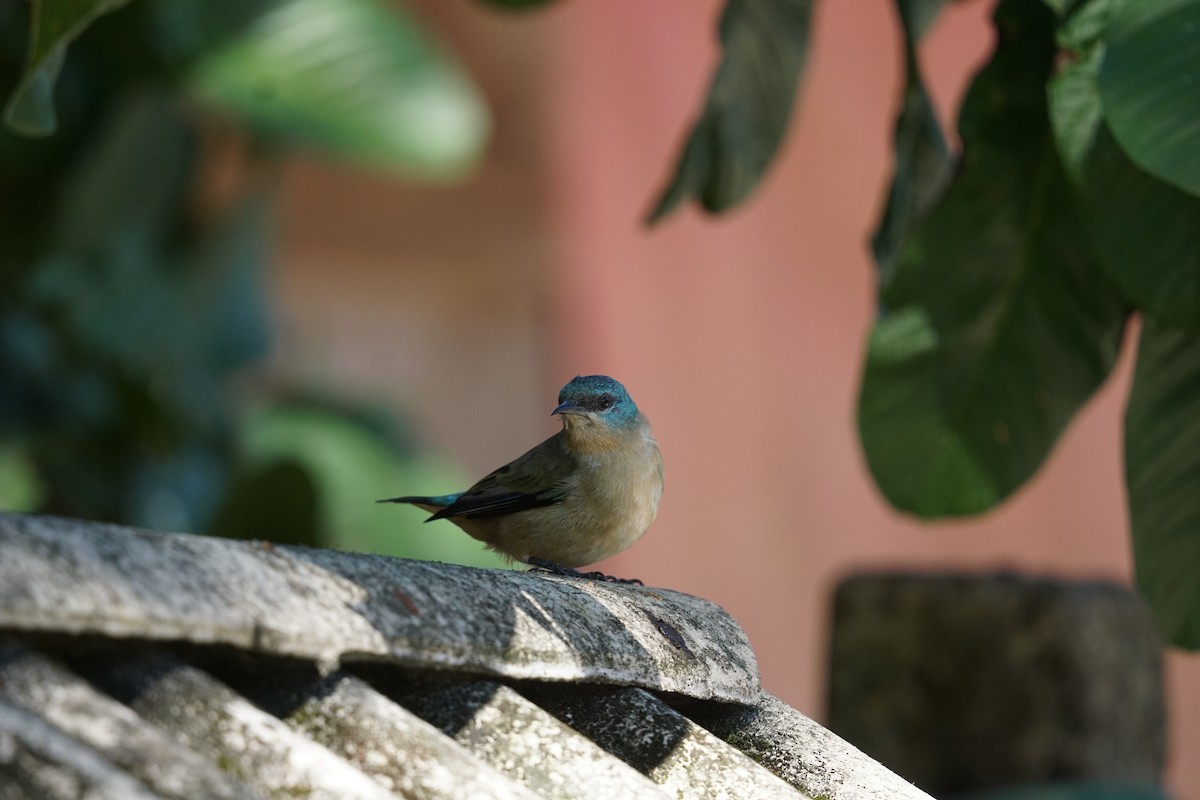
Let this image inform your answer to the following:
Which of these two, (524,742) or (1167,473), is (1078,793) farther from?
(524,742)

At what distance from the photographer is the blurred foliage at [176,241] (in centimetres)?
803

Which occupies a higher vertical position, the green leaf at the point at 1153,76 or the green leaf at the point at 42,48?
the green leaf at the point at 42,48

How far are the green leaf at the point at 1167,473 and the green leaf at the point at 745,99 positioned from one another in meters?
1.39

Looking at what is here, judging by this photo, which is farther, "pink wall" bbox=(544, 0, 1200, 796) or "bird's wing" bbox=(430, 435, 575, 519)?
"pink wall" bbox=(544, 0, 1200, 796)

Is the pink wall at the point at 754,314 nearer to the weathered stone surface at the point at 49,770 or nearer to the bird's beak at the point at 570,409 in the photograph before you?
the bird's beak at the point at 570,409

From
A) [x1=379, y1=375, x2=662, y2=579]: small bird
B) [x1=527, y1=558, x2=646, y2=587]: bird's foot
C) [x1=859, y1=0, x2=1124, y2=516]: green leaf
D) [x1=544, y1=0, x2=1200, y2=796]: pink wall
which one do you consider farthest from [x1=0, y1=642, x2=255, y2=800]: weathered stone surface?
[x1=544, y1=0, x2=1200, y2=796]: pink wall

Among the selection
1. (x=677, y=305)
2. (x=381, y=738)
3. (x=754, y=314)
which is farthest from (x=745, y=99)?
(x=754, y=314)

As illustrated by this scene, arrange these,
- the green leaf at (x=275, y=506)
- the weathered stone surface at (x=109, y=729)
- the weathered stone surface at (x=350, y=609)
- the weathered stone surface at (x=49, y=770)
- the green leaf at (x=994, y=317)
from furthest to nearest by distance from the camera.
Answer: the green leaf at (x=275, y=506) → the green leaf at (x=994, y=317) → the weathered stone surface at (x=350, y=609) → the weathered stone surface at (x=109, y=729) → the weathered stone surface at (x=49, y=770)

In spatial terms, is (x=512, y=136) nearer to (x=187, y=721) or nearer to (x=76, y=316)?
(x=76, y=316)

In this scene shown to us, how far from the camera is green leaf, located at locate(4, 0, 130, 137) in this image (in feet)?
→ 10.5

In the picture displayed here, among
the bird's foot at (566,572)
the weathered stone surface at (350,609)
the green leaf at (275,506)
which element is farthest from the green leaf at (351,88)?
the weathered stone surface at (350,609)

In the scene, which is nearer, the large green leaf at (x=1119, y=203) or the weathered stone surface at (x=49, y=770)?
the weathered stone surface at (x=49, y=770)

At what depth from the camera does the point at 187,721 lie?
5.76 feet

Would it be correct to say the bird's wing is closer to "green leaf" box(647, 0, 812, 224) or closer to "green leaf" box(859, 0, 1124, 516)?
"green leaf" box(859, 0, 1124, 516)
